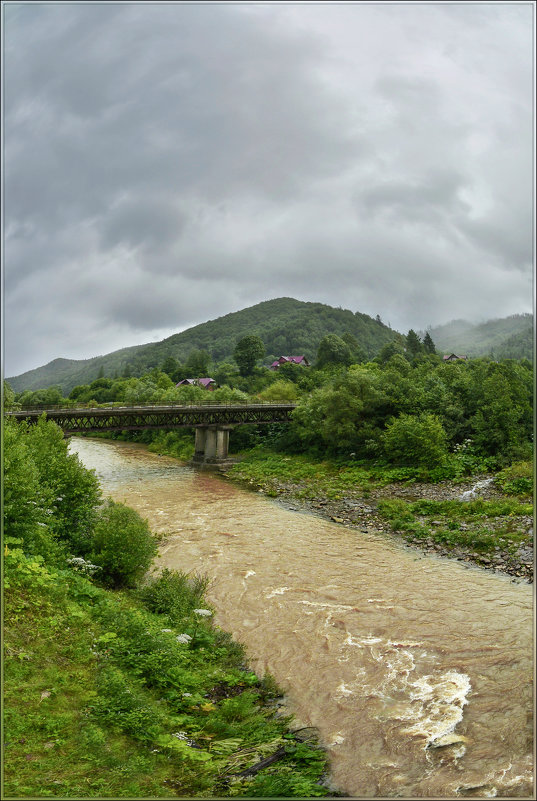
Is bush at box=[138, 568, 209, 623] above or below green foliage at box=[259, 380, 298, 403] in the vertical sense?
below

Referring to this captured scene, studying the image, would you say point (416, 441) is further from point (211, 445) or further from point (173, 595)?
point (173, 595)

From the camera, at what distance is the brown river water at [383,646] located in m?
7.55

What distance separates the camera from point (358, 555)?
19656mm

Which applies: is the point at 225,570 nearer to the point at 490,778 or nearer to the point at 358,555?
the point at 358,555

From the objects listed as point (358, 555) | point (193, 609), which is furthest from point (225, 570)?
point (358, 555)

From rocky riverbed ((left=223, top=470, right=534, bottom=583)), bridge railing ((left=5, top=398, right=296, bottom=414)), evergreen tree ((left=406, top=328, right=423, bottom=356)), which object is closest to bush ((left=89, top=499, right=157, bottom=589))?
rocky riverbed ((left=223, top=470, right=534, bottom=583))

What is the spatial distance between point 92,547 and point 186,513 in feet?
40.3

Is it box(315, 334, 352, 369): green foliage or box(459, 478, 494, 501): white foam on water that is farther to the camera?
box(315, 334, 352, 369): green foliage

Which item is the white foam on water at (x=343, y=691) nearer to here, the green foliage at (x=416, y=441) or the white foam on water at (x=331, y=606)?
the white foam on water at (x=331, y=606)

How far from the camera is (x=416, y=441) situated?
1399 inches

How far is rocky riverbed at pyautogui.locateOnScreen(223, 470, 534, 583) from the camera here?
18281mm

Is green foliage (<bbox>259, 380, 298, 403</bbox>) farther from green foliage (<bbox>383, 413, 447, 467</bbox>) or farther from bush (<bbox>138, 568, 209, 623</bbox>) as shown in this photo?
bush (<bbox>138, 568, 209, 623</bbox>)

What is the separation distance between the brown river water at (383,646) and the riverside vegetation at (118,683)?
3.00ft

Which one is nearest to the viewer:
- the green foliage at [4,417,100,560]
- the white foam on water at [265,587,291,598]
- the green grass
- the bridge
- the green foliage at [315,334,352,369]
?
the green foliage at [4,417,100,560]
